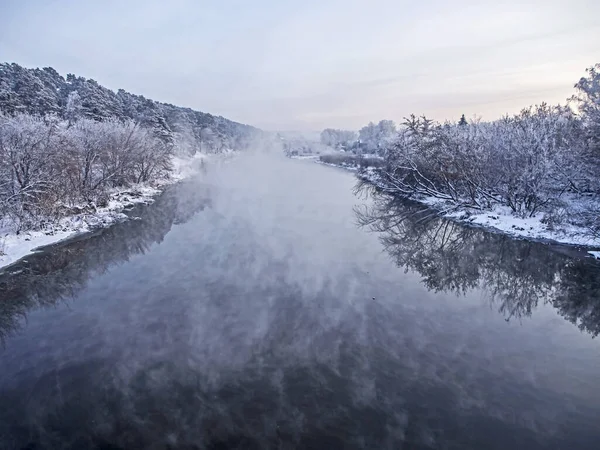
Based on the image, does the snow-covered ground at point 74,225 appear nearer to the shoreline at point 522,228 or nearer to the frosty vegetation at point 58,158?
the frosty vegetation at point 58,158

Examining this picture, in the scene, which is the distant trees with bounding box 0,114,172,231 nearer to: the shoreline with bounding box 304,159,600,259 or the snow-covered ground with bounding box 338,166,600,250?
the shoreline with bounding box 304,159,600,259

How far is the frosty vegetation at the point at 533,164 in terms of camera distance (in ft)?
79.6

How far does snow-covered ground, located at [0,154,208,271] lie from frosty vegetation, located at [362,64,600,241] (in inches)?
1163

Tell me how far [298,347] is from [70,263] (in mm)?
14319

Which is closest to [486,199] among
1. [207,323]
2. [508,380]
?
[508,380]

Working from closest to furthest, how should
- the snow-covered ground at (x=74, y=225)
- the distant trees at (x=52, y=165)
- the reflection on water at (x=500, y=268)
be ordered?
the reflection on water at (x=500, y=268)
the snow-covered ground at (x=74, y=225)
the distant trees at (x=52, y=165)

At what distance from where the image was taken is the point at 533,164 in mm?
26297

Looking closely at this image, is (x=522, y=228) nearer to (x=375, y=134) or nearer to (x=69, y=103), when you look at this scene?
(x=69, y=103)

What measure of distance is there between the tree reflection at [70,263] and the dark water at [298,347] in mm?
136

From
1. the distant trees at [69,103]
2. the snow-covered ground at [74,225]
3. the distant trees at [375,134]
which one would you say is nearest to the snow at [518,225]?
the snow-covered ground at [74,225]

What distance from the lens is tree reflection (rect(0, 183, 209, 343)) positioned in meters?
13.9

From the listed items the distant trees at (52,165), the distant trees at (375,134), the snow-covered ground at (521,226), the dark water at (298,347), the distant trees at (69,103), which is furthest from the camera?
the distant trees at (375,134)

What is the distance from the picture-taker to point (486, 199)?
3052 centimetres

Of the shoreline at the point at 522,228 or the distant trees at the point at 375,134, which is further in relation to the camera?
the distant trees at the point at 375,134
